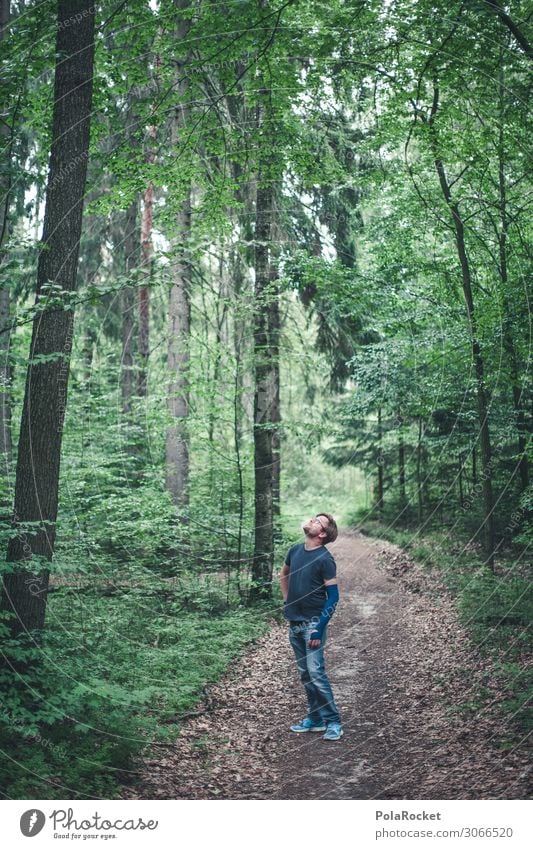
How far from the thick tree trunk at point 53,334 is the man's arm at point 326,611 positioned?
2.45m

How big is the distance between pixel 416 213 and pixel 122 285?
21.8 ft

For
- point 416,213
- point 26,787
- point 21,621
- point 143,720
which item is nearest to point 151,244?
point 416,213

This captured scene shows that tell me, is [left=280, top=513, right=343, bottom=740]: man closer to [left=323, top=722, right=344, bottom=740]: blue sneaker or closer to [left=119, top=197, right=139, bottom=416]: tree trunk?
[left=323, top=722, right=344, bottom=740]: blue sneaker

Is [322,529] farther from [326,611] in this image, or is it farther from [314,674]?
[314,674]

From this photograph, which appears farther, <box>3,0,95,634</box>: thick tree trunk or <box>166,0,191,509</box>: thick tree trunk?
<box>166,0,191,509</box>: thick tree trunk

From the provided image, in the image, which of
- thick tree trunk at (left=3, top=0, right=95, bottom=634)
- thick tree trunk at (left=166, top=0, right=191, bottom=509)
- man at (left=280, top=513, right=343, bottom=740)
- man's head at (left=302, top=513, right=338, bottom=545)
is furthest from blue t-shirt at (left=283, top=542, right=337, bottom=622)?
thick tree trunk at (left=166, top=0, right=191, bottom=509)

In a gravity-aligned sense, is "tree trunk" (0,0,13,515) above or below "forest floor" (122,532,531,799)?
above

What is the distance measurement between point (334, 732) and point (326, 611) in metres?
1.02

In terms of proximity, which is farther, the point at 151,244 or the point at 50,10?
the point at 151,244

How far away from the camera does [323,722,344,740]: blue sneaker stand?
5.07m

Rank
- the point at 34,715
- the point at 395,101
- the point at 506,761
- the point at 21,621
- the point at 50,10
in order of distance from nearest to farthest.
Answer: the point at 506,761
the point at 34,715
the point at 21,621
the point at 50,10
the point at 395,101

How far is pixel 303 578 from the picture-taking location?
510 centimetres

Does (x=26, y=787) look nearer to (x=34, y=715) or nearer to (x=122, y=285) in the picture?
(x=34, y=715)
